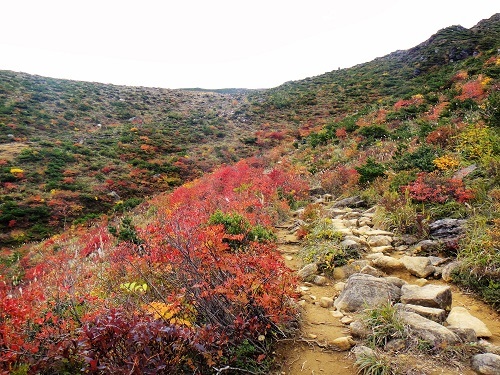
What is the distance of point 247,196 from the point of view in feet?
28.4

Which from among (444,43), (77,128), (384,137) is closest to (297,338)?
(384,137)

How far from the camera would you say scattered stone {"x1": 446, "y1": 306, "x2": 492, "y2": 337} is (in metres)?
2.95

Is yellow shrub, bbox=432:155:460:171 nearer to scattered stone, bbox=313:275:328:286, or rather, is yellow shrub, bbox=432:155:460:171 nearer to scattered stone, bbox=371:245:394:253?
scattered stone, bbox=371:245:394:253

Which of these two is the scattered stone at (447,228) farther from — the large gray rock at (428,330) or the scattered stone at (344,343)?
the scattered stone at (344,343)

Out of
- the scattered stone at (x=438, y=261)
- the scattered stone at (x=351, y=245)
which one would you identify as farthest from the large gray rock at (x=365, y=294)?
the scattered stone at (x=351, y=245)

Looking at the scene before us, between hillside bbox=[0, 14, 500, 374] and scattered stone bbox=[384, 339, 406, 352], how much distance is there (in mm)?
181

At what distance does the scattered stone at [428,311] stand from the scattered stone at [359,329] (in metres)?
0.42

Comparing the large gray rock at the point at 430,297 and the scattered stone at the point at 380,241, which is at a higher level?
the large gray rock at the point at 430,297

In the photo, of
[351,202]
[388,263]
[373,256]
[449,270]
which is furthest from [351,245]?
[351,202]

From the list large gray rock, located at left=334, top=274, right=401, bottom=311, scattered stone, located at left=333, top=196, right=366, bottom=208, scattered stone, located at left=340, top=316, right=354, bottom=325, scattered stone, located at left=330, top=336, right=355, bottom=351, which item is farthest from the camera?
scattered stone, located at left=333, top=196, right=366, bottom=208

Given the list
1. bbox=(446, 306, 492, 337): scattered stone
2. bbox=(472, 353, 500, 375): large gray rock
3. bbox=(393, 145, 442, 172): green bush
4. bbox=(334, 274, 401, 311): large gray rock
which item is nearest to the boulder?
bbox=(334, 274, 401, 311): large gray rock

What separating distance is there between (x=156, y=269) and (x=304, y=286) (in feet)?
7.04

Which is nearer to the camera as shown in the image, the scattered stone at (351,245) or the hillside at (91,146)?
the scattered stone at (351,245)

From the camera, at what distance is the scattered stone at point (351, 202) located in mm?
7352
